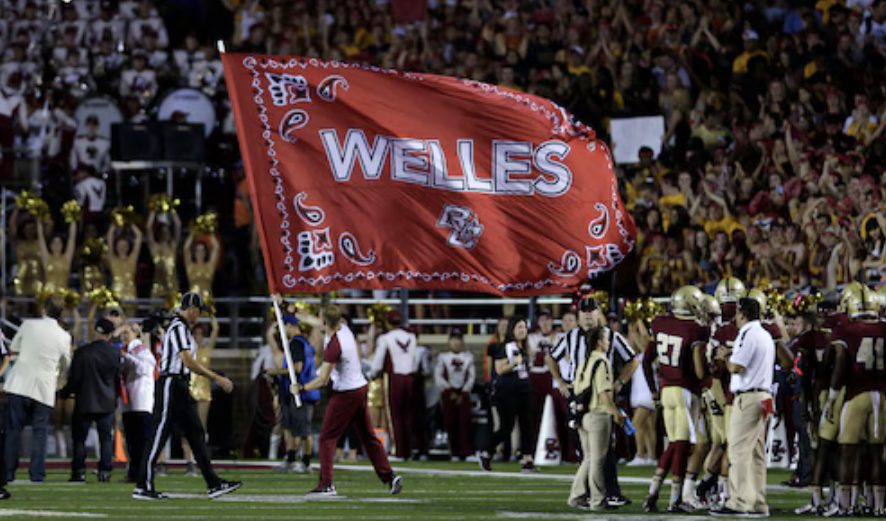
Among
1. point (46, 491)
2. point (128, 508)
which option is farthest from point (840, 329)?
point (46, 491)

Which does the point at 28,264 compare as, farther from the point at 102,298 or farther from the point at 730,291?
the point at 730,291

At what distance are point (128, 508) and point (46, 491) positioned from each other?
239cm

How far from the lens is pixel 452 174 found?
15.3 meters

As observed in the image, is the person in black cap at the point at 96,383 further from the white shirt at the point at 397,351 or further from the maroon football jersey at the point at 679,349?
the maroon football jersey at the point at 679,349

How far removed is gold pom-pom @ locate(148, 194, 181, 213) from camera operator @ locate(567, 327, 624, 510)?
1203 centimetres

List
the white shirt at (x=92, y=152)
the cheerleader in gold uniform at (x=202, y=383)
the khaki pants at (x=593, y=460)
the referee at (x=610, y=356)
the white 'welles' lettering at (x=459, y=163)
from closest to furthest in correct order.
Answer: the white 'welles' lettering at (x=459, y=163) → the khaki pants at (x=593, y=460) → the referee at (x=610, y=356) → the cheerleader in gold uniform at (x=202, y=383) → the white shirt at (x=92, y=152)

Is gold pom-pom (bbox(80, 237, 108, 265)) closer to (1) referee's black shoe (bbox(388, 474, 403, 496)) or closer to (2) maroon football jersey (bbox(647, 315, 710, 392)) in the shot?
(1) referee's black shoe (bbox(388, 474, 403, 496))

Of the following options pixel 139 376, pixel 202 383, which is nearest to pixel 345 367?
pixel 139 376

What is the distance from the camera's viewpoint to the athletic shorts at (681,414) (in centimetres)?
1504

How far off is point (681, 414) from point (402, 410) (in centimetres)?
905

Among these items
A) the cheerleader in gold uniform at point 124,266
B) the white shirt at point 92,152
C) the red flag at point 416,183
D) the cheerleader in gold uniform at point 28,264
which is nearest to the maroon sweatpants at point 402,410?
the cheerleader in gold uniform at point 124,266

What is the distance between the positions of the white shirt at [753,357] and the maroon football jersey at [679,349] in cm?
51

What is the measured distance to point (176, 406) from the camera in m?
16.0

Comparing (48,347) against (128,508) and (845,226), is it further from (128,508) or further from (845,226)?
(845,226)
